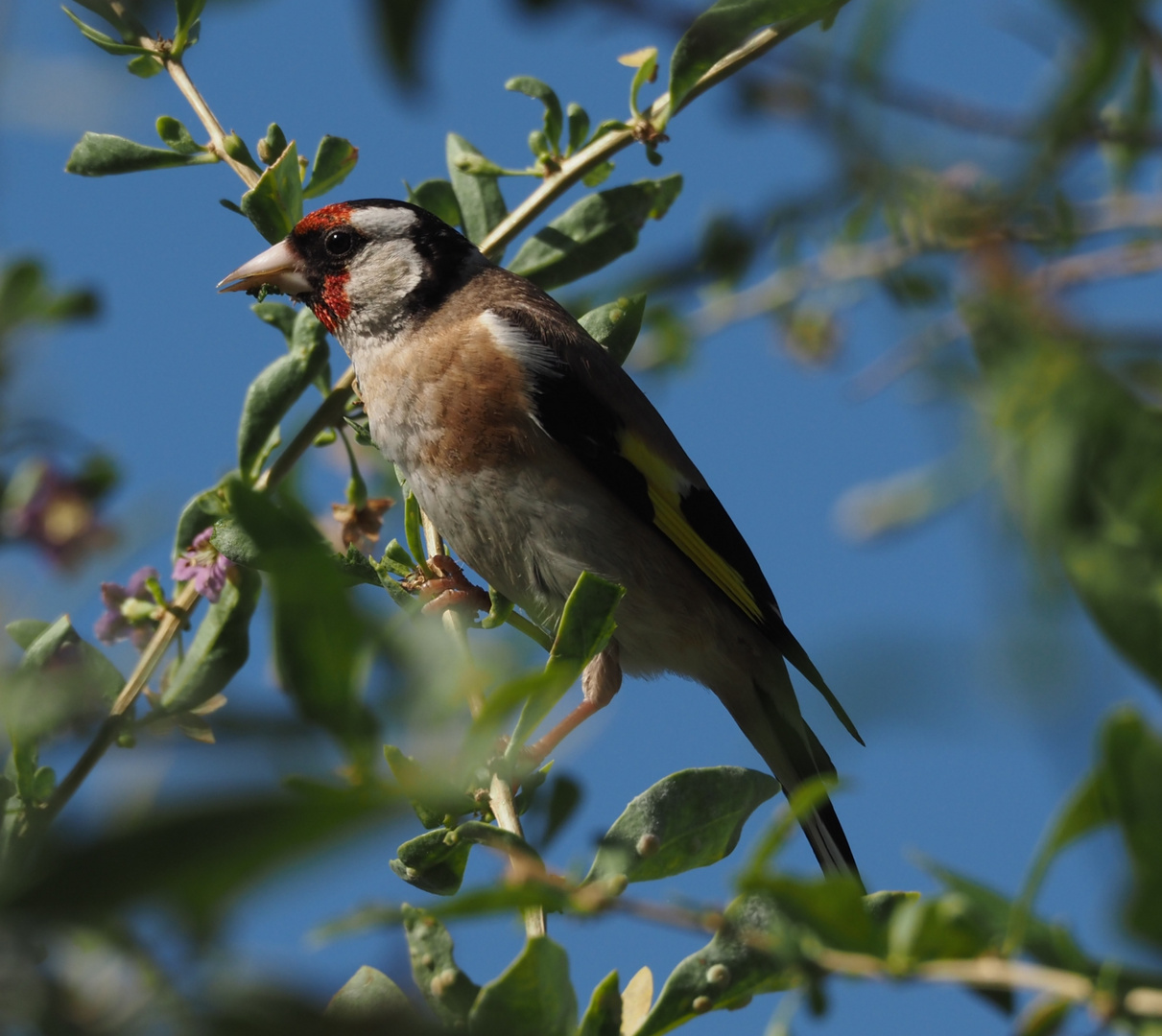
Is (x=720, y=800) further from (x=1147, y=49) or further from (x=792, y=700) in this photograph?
(x=792, y=700)

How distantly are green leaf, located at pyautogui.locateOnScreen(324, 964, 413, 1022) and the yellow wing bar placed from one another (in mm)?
2067

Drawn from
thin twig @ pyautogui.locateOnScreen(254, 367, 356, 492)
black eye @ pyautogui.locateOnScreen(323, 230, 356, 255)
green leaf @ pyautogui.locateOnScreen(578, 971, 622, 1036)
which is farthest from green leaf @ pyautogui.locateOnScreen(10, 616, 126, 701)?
black eye @ pyautogui.locateOnScreen(323, 230, 356, 255)

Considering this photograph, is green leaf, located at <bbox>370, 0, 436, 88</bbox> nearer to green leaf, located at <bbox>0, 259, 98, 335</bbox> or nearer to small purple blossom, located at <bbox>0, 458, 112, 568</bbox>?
green leaf, located at <bbox>0, 259, 98, 335</bbox>

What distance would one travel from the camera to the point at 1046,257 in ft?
3.02

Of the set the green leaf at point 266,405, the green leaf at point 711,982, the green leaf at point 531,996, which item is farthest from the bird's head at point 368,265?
the green leaf at point 531,996

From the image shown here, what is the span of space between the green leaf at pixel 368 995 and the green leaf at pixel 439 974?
64 millimetres

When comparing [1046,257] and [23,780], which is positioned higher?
Answer: [1046,257]

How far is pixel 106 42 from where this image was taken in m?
2.11

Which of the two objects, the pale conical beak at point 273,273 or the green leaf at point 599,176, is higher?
the pale conical beak at point 273,273

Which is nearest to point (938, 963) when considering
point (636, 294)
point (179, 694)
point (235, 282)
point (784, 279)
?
point (179, 694)

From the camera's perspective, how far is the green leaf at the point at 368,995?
1257mm

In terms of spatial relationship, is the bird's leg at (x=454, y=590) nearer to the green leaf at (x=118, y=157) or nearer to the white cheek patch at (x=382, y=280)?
the white cheek patch at (x=382, y=280)

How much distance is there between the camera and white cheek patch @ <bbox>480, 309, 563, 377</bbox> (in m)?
3.22

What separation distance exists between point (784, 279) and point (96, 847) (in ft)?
9.21
